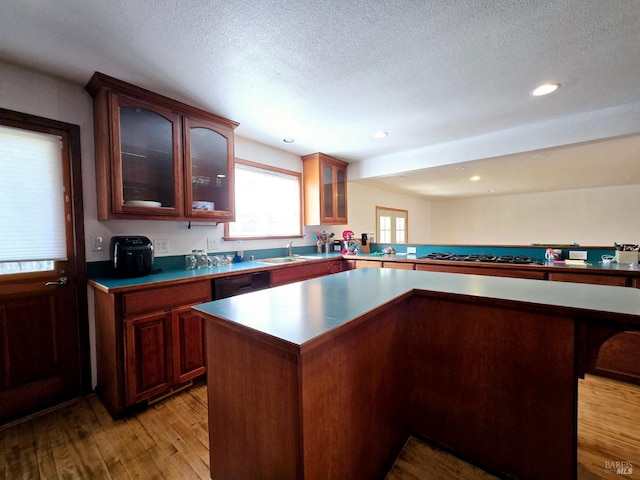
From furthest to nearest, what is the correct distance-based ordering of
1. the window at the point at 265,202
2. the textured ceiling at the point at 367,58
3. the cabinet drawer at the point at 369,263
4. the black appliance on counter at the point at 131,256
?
the cabinet drawer at the point at 369,263
the window at the point at 265,202
the black appliance on counter at the point at 131,256
the textured ceiling at the point at 367,58

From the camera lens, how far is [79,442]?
5.10ft

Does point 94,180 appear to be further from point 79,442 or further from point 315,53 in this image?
point 315,53

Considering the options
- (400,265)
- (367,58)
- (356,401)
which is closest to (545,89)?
(367,58)

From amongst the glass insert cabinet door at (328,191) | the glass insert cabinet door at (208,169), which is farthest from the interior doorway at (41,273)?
the glass insert cabinet door at (328,191)

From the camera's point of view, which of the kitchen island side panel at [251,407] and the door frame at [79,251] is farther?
the door frame at [79,251]

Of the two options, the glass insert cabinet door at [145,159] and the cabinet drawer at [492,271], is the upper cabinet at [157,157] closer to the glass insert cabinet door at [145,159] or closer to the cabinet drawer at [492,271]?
the glass insert cabinet door at [145,159]

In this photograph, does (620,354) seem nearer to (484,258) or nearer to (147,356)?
(484,258)

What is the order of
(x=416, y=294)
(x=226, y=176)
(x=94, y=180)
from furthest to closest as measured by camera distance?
(x=226, y=176) → (x=94, y=180) → (x=416, y=294)

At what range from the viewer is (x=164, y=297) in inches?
74.8

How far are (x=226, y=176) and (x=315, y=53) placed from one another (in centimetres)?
140

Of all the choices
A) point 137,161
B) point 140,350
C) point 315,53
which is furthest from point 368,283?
point 137,161

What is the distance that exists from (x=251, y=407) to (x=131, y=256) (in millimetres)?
1562

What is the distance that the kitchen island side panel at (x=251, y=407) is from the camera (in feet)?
2.96

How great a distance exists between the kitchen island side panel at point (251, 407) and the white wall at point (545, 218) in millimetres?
8400
